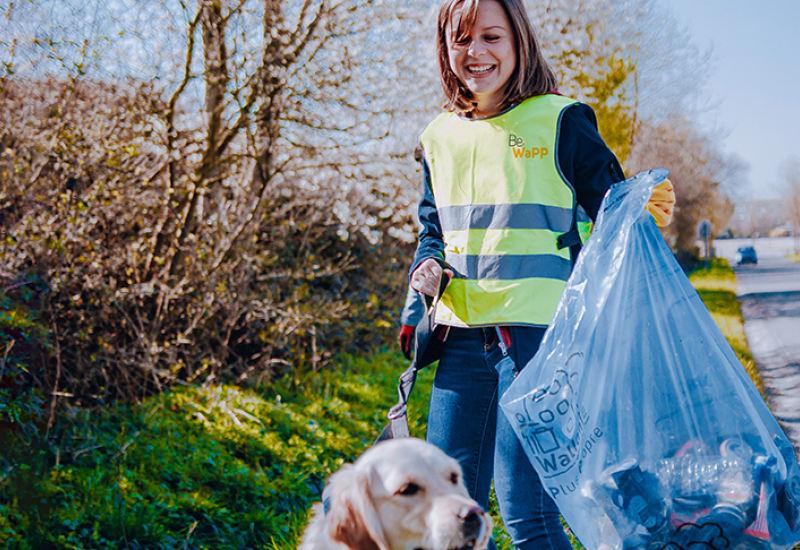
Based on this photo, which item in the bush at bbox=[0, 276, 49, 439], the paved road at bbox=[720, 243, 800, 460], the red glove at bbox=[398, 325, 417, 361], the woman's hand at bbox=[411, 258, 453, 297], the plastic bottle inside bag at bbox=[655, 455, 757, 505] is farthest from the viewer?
the paved road at bbox=[720, 243, 800, 460]

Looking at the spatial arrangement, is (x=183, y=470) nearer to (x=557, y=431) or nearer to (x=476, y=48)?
(x=557, y=431)

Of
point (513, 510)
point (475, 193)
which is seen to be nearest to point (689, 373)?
point (513, 510)

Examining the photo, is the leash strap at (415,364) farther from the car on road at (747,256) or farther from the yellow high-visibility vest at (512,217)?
the car on road at (747,256)

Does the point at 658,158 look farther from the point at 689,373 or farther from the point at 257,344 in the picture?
the point at 689,373

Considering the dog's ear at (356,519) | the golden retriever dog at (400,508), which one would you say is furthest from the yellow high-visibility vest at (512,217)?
the dog's ear at (356,519)

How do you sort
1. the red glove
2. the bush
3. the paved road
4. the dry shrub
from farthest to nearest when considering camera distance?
the paved road → the dry shrub → the bush → the red glove

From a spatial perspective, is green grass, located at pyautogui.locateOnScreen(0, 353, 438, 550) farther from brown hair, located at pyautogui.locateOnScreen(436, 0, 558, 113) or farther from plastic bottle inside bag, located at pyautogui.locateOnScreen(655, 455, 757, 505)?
brown hair, located at pyautogui.locateOnScreen(436, 0, 558, 113)

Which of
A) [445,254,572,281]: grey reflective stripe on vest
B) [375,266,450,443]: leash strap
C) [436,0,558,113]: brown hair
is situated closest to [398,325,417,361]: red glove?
[375,266,450,443]: leash strap

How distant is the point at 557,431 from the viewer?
158 cm

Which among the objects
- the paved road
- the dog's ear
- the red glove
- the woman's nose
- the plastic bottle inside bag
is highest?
the woman's nose

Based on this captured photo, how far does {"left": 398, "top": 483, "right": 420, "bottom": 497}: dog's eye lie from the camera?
1.64 m

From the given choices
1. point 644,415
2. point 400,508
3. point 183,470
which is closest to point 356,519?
point 400,508

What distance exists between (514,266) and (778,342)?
28.0 ft

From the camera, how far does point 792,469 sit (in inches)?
Result: 61.3
